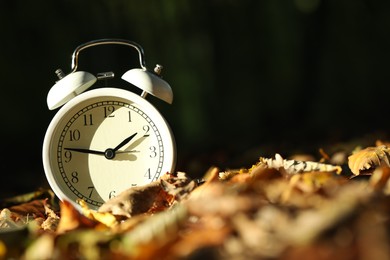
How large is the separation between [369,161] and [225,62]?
531 cm

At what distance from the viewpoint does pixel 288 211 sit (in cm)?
167

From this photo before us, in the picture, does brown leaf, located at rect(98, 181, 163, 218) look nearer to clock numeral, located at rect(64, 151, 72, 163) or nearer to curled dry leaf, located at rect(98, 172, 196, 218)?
curled dry leaf, located at rect(98, 172, 196, 218)

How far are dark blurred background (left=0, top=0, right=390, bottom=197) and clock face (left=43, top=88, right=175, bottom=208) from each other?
4.10 meters

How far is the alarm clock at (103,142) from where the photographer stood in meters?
2.83

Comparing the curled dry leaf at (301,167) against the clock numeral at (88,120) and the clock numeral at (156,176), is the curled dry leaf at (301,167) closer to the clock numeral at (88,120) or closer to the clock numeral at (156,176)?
the clock numeral at (156,176)

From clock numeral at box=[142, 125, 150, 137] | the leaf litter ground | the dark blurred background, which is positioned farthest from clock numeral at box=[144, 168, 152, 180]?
the dark blurred background

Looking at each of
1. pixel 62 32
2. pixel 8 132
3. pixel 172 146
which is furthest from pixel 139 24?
pixel 172 146

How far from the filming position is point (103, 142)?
2867mm

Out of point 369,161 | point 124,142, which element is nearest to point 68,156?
point 124,142

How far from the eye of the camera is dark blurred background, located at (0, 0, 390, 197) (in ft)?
23.4

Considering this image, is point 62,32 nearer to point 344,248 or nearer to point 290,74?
point 290,74

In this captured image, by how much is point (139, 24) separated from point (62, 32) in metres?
0.76

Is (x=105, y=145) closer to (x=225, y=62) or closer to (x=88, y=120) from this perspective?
(x=88, y=120)

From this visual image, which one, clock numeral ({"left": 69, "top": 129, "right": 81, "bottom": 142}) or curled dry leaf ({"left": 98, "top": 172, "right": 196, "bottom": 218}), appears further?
clock numeral ({"left": 69, "top": 129, "right": 81, "bottom": 142})
